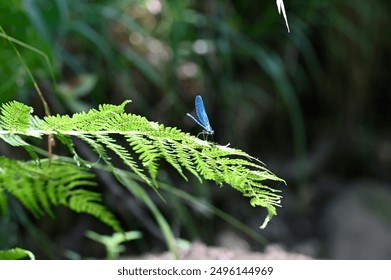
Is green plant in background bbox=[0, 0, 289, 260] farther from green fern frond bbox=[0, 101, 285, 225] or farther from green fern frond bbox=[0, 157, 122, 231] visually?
green fern frond bbox=[0, 101, 285, 225]

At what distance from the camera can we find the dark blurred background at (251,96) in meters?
2.03

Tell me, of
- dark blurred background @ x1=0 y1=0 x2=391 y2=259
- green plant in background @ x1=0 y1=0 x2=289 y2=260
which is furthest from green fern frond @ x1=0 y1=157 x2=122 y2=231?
dark blurred background @ x1=0 y1=0 x2=391 y2=259

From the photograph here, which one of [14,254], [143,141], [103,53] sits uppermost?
[103,53]

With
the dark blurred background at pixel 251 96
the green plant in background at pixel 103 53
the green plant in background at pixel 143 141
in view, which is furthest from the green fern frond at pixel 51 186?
the dark blurred background at pixel 251 96

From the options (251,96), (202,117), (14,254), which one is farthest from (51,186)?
(251,96)

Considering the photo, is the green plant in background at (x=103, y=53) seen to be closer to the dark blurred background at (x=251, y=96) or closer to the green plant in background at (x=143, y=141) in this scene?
the dark blurred background at (x=251, y=96)

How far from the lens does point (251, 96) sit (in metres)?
2.61

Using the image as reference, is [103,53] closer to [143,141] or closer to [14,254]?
[14,254]

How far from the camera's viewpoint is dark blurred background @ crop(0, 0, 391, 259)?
6.66ft

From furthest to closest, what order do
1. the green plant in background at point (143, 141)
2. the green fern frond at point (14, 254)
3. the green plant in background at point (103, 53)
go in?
the green plant in background at point (103, 53) < the green fern frond at point (14, 254) < the green plant in background at point (143, 141)

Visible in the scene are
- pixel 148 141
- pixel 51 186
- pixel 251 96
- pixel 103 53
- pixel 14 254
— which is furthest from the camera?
pixel 251 96

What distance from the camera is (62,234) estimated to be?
213cm
